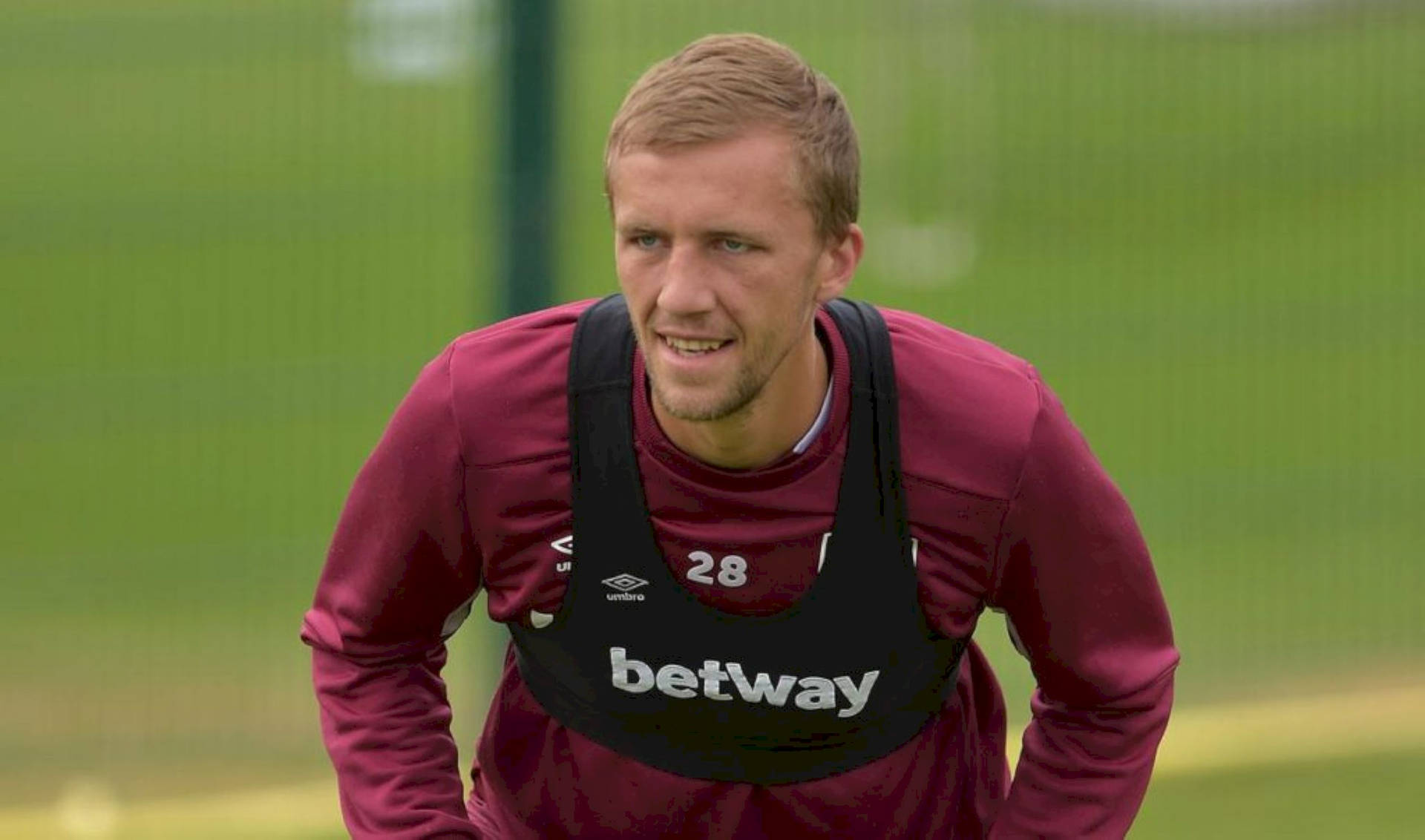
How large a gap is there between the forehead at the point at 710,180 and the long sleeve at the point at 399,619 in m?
0.46

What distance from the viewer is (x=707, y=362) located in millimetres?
3572

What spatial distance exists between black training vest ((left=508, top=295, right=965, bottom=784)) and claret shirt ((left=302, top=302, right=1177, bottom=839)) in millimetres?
22

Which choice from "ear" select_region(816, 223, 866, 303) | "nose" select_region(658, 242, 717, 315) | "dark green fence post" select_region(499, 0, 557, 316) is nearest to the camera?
"nose" select_region(658, 242, 717, 315)

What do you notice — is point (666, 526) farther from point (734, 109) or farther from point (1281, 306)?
point (1281, 306)

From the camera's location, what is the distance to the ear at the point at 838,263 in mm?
3699

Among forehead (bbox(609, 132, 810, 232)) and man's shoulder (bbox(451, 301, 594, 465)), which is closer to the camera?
forehead (bbox(609, 132, 810, 232))

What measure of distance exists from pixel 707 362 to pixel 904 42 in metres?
6.43

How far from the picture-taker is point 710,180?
3.50 metres

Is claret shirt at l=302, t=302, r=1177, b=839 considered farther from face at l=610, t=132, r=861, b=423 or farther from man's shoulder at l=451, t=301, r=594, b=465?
face at l=610, t=132, r=861, b=423

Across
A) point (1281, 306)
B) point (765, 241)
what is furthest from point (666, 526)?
point (1281, 306)

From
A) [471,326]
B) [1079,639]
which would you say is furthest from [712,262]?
[471,326]

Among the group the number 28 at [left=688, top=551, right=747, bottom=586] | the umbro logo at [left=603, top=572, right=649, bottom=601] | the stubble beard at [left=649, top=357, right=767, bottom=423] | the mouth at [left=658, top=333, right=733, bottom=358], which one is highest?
the mouth at [left=658, top=333, right=733, bottom=358]

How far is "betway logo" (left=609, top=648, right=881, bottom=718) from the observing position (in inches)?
152

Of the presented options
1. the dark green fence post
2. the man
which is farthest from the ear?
the dark green fence post
